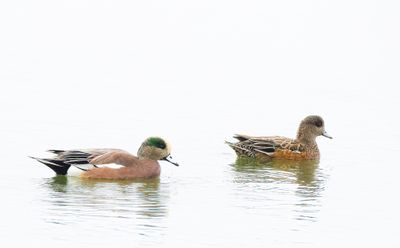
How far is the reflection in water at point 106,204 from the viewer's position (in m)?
15.4

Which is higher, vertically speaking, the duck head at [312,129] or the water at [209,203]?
the duck head at [312,129]

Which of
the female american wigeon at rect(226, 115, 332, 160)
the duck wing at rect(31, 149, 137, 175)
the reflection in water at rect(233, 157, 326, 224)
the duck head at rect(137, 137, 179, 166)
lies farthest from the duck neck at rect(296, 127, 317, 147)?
the duck wing at rect(31, 149, 137, 175)

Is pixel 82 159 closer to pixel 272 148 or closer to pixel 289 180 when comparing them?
pixel 289 180

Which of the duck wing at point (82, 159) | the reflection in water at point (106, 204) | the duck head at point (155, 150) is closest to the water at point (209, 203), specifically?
the reflection in water at point (106, 204)

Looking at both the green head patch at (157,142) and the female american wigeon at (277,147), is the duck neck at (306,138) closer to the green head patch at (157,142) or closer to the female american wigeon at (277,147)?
the female american wigeon at (277,147)

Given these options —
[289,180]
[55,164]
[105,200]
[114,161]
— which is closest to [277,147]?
[289,180]

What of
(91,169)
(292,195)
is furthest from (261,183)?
(91,169)

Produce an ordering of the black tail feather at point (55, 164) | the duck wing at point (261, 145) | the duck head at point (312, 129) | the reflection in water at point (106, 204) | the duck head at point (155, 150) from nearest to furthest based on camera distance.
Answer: the reflection in water at point (106, 204) < the black tail feather at point (55, 164) < the duck head at point (155, 150) < the duck wing at point (261, 145) < the duck head at point (312, 129)

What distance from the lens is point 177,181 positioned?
18.5m

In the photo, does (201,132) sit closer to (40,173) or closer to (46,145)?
(46,145)

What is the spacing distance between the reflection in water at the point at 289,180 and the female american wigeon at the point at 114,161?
1157mm

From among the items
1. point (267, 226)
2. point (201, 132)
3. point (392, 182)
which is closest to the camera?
point (267, 226)

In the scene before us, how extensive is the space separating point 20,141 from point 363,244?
715cm

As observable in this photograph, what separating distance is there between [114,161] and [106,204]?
6.44 ft
